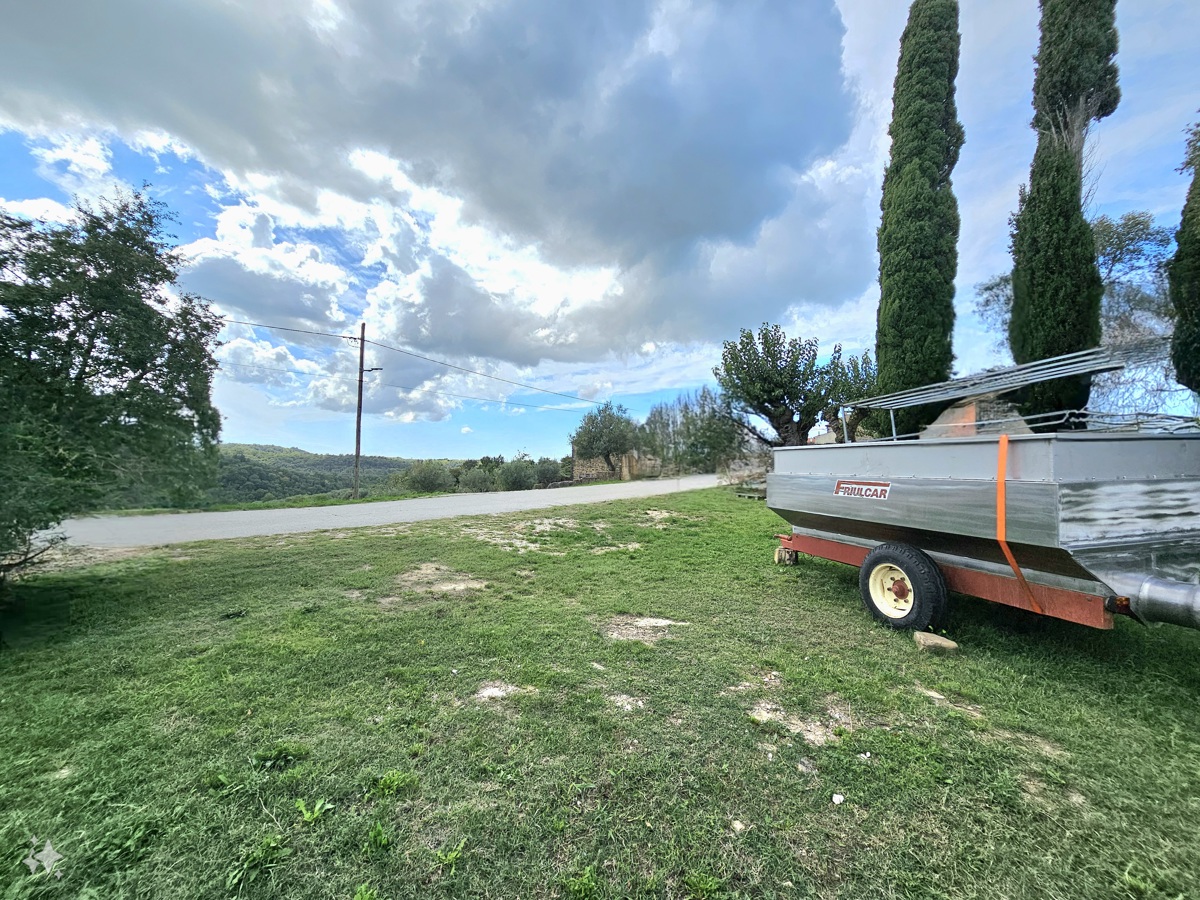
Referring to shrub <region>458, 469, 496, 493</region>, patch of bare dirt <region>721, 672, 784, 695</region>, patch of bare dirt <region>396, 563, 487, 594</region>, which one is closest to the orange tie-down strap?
patch of bare dirt <region>721, 672, 784, 695</region>

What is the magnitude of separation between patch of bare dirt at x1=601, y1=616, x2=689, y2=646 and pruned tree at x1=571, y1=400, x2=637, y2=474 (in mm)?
28026

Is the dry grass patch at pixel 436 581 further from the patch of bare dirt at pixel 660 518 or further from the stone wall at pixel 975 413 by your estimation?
the stone wall at pixel 975 413

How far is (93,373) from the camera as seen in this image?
4.61m

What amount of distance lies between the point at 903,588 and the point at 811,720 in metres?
2.07

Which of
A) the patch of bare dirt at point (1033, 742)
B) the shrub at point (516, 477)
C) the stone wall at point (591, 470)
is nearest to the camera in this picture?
the patch of bare dirt at point (1033, 742)

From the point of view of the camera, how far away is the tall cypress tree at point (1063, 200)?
7109 millimetres

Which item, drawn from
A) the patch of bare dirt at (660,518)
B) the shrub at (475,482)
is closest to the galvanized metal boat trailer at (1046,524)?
the patch of bare dirt at (660,518)

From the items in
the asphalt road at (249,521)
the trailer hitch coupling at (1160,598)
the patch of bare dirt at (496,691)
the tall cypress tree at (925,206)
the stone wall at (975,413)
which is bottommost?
the patch of bare dirt at (496,691)

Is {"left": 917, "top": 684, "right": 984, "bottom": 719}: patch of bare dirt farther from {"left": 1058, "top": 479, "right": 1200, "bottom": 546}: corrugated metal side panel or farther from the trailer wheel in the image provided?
{"left": 1058, "top": 479, "right": 1200, "bottom": 546}: corrugated metal side panel

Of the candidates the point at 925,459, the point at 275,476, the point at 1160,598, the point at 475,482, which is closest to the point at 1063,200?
the point at 925,459

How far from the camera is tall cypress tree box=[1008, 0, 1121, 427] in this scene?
7.11 meters

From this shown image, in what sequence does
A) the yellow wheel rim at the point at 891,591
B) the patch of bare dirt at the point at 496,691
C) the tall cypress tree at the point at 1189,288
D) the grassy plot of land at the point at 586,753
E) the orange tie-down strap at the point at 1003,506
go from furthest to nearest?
the tall cypress tree at the point at 1189,288, the yellow wheel rim at the point at 891,591, the orange tie-down strap at the point at 1003,506, the patch of bare dirt at the point at 496,691, the grassy plot of land at the point at 586,753

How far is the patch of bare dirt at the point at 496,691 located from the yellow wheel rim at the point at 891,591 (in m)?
3.25

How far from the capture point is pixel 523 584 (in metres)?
5.61
